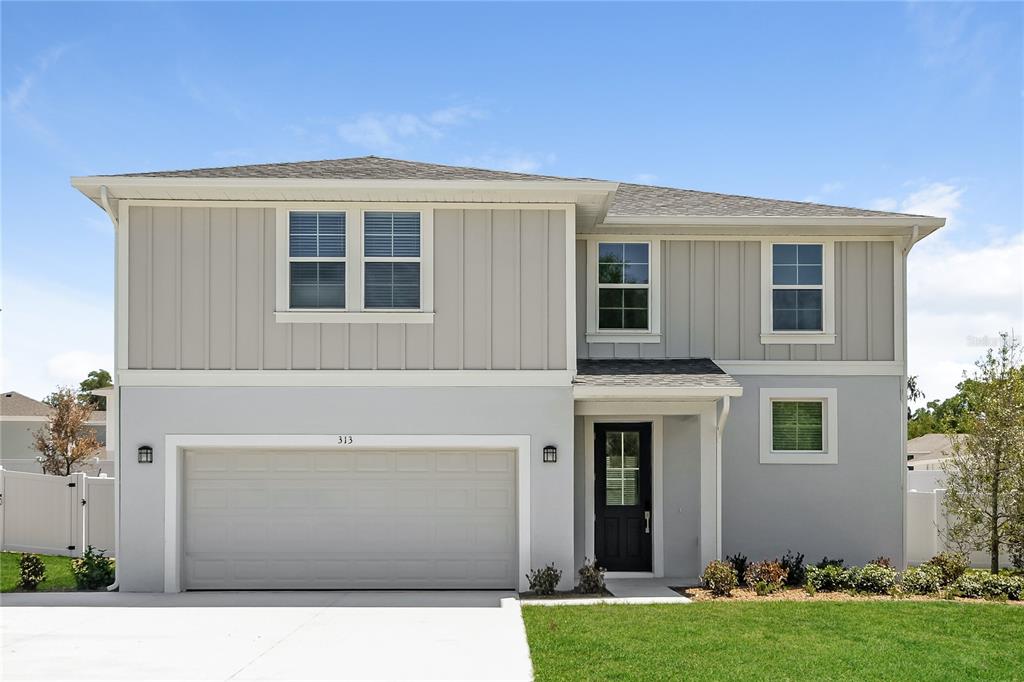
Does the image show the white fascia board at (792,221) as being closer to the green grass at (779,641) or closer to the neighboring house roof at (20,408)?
the green grass at (779,641)

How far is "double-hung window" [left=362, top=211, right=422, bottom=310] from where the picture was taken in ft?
37.3

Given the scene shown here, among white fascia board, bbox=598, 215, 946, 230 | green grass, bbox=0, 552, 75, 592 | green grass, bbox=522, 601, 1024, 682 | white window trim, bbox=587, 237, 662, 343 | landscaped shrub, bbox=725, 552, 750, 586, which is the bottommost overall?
green grass, bbox=0, 552, 75, 592

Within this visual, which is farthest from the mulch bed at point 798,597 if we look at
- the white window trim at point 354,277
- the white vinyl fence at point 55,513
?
the white vinyl fence at point 55,513

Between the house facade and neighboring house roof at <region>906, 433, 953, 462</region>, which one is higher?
the house facade

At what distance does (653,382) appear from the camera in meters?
11.6

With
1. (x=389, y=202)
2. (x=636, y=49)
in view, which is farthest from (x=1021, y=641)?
(x=636, y=49)

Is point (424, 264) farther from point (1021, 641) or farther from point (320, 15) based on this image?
point (1021, 641)

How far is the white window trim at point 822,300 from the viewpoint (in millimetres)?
13211

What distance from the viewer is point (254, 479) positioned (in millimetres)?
11555

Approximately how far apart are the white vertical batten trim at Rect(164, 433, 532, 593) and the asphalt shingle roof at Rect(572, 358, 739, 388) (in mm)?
1286

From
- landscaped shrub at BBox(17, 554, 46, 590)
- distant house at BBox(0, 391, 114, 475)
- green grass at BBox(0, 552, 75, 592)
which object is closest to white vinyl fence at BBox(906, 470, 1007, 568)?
green grass at BBox(0, 552, 75, 592)

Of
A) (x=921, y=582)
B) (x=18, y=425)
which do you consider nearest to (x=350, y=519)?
(x=921, y=582)

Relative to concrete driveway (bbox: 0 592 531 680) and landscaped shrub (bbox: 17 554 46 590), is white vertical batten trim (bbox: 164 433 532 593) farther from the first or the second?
landscaped shrub (bbox: 17 554 46 590)

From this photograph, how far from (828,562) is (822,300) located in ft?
12.2
